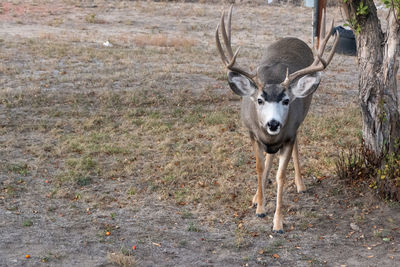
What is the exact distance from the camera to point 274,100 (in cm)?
561

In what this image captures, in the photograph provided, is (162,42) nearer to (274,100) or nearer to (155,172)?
(155,172)

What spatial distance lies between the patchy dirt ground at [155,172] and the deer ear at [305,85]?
149cm

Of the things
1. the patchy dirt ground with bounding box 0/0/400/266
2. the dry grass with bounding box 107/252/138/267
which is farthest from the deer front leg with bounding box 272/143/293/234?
the dry grass with bounding box 107/252/138/267

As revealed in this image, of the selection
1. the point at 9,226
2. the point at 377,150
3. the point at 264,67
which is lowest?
the point at 9,226

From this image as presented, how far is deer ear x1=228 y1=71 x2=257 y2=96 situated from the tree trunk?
1.48m

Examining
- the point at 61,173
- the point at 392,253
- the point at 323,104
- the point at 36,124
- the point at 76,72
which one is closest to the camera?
the point at 392,253

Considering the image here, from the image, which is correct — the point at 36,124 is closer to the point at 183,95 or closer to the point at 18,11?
the point at 183,95

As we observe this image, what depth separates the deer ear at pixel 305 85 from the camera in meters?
5.85

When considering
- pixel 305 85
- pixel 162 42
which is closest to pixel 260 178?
pixel 305 85

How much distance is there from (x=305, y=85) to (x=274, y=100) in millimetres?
488

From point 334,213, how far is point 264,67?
1.91 m

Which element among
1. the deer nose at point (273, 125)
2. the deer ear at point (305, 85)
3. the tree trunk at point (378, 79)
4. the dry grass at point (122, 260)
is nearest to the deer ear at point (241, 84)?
the deer ear at point (305, 85)

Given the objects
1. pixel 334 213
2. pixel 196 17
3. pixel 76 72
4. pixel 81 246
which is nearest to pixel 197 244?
pixel 81 246

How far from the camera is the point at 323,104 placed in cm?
1119
